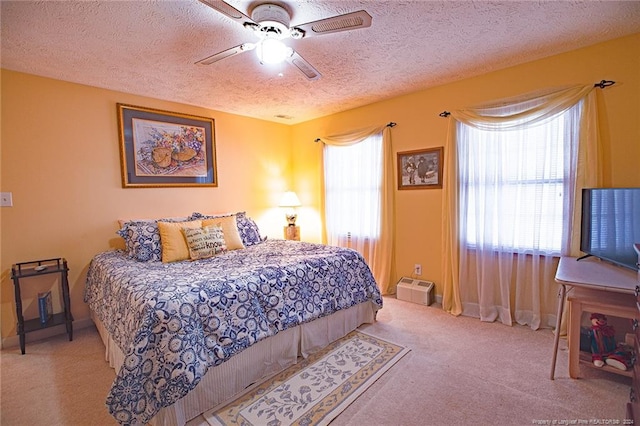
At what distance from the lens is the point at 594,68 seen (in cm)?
227

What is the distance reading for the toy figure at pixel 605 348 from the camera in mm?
1795

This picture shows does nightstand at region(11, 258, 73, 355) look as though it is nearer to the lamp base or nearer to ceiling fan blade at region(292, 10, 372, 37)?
the lamp base

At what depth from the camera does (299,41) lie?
6.85 feet

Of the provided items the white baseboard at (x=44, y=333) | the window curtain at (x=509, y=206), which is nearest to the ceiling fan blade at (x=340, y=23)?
the window curtain at (x=509, y=206)

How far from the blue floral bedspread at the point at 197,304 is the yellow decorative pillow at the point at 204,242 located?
10cm

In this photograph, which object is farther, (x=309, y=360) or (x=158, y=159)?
(x=158, y=159)

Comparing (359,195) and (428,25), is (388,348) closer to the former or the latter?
(359,195)

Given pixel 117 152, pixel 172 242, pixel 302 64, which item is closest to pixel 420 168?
pixel 302 64

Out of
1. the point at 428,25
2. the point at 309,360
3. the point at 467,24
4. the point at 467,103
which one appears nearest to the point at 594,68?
the point at 467,103

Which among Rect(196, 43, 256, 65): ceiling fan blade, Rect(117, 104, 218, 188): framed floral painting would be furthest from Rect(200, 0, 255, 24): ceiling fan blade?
Rect(117, 104, 218, 188): framed floral painting

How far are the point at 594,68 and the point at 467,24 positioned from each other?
3.97 feet

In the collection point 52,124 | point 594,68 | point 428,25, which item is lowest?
point 52,124

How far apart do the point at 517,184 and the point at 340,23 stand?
2.13 metres

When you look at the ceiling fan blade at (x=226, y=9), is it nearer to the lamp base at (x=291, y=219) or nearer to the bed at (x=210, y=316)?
the bed at (x=210, y=316)
